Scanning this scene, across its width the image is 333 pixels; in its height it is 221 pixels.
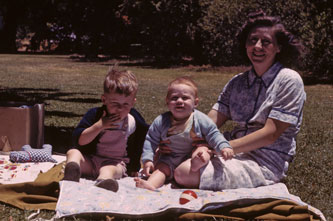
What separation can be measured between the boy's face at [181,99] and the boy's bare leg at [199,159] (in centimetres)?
40

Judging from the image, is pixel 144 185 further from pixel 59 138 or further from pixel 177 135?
pixel 59 138

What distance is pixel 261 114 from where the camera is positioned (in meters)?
4.00

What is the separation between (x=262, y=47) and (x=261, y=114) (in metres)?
0.60

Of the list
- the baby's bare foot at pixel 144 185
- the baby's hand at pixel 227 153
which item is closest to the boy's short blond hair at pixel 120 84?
the baby's bare foot at pixel 144 185

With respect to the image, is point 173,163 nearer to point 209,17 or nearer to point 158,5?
point 209,17

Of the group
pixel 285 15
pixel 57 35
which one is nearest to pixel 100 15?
pixel 57 35

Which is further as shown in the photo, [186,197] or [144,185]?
[144,185]

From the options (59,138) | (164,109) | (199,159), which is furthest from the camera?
(164,109)

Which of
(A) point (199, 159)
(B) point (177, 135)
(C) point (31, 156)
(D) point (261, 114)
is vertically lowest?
(C) point (31, 156)

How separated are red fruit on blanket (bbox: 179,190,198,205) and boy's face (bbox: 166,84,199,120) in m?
0.75

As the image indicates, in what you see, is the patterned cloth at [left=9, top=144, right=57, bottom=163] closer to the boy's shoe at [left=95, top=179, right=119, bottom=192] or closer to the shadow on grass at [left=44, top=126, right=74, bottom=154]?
the shadow on grass at [left=44, top=126, right=74, bottom=154]

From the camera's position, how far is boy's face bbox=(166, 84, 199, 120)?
3963 millimetres

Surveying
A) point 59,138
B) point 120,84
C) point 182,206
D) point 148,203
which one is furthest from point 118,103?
point 59,138

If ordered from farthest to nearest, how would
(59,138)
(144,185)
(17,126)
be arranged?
(59,138), (17,126), (144,185)
